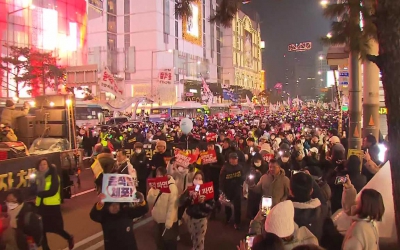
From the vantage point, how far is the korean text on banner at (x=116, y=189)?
4.29m

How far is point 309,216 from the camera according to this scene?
3920 millimetres

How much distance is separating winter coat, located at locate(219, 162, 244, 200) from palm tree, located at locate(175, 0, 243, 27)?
3.10 m

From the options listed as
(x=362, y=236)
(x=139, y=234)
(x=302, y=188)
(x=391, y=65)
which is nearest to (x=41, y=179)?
(x=139, y=234)

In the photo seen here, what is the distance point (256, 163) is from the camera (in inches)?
307

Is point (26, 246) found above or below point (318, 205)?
below

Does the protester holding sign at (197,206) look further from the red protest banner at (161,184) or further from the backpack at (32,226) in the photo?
the backpack at (32,226)

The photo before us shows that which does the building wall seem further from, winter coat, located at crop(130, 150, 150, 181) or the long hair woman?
the long hair woman

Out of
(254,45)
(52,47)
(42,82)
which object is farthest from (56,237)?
(254,45)

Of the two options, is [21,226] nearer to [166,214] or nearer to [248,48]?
[166,214]

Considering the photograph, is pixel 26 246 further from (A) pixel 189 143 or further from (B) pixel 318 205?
(A) pixel 189 143

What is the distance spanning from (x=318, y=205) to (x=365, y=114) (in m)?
9.07

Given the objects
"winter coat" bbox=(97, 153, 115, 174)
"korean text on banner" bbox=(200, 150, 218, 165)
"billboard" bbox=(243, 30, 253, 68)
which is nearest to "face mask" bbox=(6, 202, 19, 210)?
"winter coat" bbox=(97, 153, 115, 174)

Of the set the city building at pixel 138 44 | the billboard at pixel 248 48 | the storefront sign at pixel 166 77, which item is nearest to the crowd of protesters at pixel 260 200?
the storefront sign at pixel 166 77

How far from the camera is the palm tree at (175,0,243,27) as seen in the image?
5285 millimetres
